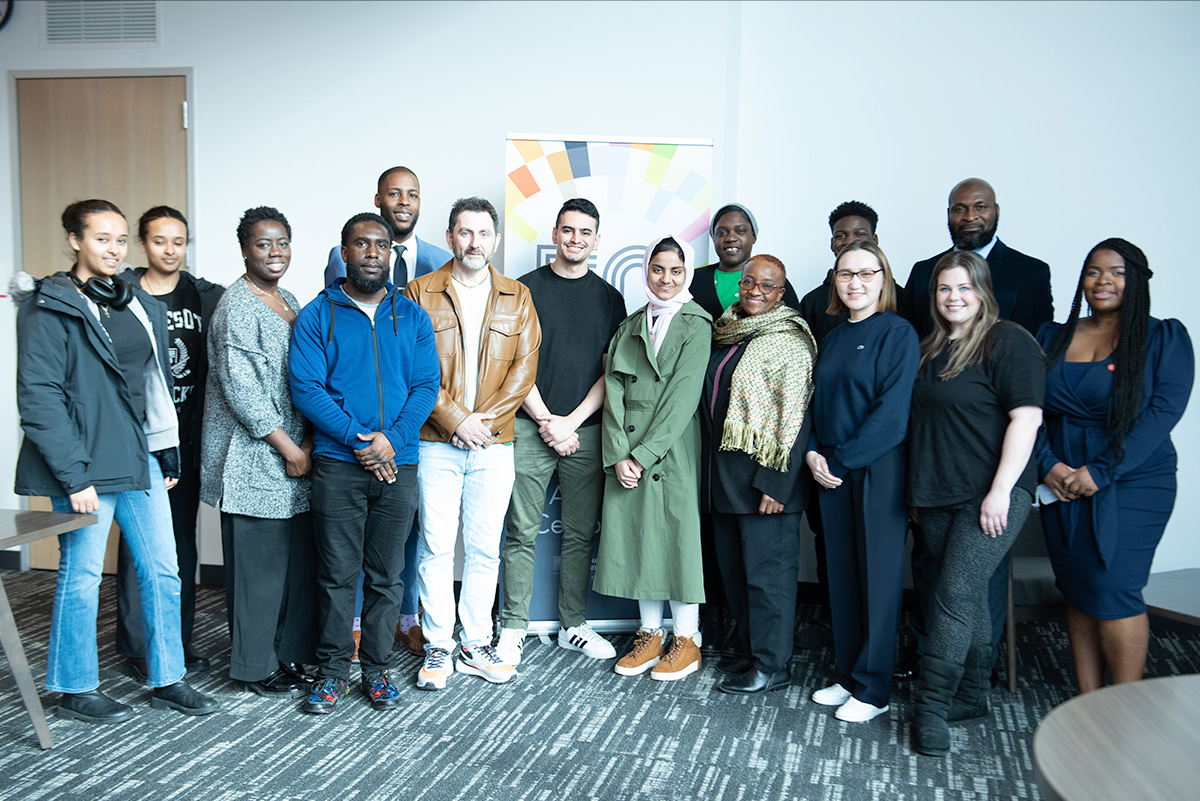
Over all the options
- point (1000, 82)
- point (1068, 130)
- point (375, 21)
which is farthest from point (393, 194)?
point (1068, 130)

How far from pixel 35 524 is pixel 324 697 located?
40.1 inches

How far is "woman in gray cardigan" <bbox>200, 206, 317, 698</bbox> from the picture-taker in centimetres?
263

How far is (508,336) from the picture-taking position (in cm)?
300

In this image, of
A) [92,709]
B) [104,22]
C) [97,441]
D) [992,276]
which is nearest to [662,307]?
[992,276]

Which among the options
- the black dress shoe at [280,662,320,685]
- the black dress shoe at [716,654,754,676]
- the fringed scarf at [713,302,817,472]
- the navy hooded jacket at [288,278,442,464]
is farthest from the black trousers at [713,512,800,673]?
the black dress shoe at [280,662,320,685]

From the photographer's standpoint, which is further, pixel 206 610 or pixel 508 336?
pixel 206 610

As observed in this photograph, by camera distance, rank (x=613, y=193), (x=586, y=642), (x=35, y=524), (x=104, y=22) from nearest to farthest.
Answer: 1. (x=35, y=524)
2. (x=586, y=642)
3. (x=613, y=193)
4. (x=104, y=22)

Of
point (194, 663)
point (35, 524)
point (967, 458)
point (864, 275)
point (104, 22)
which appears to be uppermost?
point (104, 22)

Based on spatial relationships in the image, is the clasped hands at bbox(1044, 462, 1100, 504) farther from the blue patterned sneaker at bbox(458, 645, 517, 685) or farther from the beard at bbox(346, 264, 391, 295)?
the beard at bbox(346, 264, 391, 295)

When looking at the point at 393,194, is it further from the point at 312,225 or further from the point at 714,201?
the point at 714,201

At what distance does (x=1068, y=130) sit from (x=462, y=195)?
291cm

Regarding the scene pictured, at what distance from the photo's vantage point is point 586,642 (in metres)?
3.28

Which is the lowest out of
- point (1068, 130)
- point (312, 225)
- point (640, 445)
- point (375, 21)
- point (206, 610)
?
point (206, 610)

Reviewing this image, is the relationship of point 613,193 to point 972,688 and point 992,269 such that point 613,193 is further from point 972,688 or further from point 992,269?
point 972,688
